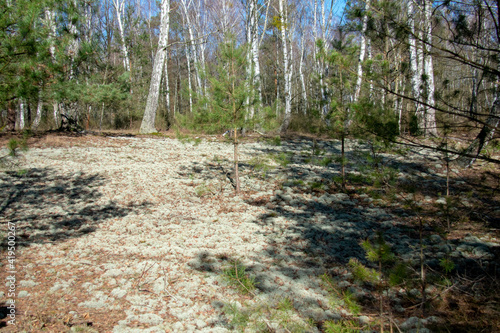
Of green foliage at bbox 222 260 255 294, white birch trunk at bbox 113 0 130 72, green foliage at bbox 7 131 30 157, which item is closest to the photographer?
green foliage at bbox 222 260 255 294

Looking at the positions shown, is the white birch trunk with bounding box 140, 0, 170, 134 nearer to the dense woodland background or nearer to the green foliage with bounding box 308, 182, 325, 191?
the dense woodland background

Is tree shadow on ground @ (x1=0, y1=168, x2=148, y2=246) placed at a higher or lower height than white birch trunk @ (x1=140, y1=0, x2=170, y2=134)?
lower

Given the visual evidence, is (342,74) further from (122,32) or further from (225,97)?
(122,32)

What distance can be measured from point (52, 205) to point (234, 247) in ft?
10.9

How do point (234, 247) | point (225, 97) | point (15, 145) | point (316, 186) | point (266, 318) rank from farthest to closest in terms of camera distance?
point (316, 186)
point (225, 97)
point (234, 247)
point (15, 145)
point (266, 318)

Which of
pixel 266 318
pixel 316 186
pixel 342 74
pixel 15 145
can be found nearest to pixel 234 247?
pixel 266 318

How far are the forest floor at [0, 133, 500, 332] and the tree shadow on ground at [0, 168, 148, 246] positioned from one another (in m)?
0.03

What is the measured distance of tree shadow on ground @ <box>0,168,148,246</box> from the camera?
4270 millimetres

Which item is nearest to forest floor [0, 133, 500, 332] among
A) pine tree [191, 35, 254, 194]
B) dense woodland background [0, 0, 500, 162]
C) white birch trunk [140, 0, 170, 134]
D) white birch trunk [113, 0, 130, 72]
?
dense woodland background [0, 0, 500, 162]

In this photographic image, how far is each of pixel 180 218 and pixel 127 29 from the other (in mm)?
20282

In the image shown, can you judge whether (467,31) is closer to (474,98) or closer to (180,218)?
(474,98)

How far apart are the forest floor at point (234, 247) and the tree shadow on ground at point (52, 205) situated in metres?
0.03

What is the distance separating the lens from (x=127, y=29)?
20.8 meters

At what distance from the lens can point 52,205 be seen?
5070mm
